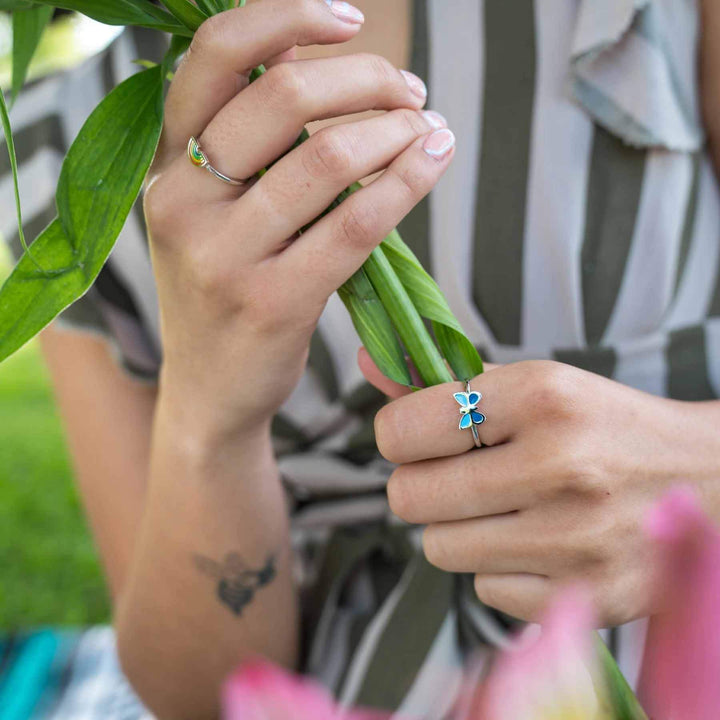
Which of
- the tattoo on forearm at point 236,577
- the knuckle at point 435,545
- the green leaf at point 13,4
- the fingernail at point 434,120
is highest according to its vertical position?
the green leaf at point 13,4

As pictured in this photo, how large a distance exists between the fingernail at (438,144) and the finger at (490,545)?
0.17m

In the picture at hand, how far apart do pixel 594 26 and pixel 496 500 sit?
1.40 feet

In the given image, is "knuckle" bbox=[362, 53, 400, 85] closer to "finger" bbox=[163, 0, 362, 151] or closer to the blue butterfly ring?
"finger" bbox=[163, 0, 362, 151]

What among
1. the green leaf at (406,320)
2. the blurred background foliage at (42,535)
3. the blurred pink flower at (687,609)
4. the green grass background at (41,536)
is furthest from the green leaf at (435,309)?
the green grass background at (41,536)

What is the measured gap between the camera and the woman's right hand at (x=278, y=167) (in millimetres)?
341

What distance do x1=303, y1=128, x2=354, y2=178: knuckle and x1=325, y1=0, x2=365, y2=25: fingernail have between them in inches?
2.1

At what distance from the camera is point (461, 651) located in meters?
0.71

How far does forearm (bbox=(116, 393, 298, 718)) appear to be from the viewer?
0.61 m

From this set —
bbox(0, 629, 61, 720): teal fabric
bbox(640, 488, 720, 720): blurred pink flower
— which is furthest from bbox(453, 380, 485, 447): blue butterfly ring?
bbox(0, 629, 61, 720): teal fabric

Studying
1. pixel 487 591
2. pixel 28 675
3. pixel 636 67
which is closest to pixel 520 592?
pixel 487 591

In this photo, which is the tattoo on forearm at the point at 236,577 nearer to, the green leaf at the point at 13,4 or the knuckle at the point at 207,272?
the knuckle at the point at 207,272

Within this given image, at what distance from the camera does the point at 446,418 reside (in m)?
0.35

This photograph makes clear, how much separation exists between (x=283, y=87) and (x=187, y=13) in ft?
0.16

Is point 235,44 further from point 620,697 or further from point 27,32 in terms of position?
point 620,697
